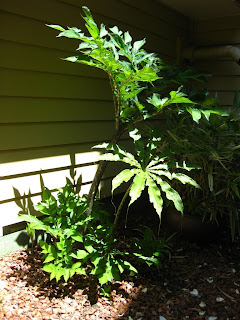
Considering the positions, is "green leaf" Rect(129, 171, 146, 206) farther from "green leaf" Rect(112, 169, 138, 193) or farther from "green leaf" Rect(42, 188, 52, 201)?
"green leaf" Rect(42, 188, 52, 201)

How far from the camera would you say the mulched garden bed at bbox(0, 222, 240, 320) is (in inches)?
78.6

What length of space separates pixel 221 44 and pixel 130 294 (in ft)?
9.36

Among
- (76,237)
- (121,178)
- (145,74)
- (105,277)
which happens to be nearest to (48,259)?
(76,237)

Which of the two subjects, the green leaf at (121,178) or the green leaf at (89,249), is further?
the green leaf at (89,249)

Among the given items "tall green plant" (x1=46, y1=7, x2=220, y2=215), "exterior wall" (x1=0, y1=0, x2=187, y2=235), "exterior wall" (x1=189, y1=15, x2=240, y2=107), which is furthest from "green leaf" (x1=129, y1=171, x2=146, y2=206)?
"exterior wall" (x1=189, y1=15, x2=240, y2=107)

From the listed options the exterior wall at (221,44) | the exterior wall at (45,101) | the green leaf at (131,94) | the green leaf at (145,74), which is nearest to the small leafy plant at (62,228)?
the exterior wall at (45,101)

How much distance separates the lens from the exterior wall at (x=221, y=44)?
3764mm

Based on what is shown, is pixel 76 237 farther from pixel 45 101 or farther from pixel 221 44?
pixel 221 44

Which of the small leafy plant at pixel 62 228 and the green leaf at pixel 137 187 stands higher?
the green leaf at pixel 137 187

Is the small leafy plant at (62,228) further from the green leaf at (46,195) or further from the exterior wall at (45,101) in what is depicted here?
the exterior wall at (45,101)

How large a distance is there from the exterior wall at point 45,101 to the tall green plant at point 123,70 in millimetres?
362

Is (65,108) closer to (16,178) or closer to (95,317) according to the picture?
(16,178)

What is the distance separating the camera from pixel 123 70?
6.69ft

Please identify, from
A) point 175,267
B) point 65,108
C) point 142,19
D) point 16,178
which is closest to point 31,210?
point 16,178
